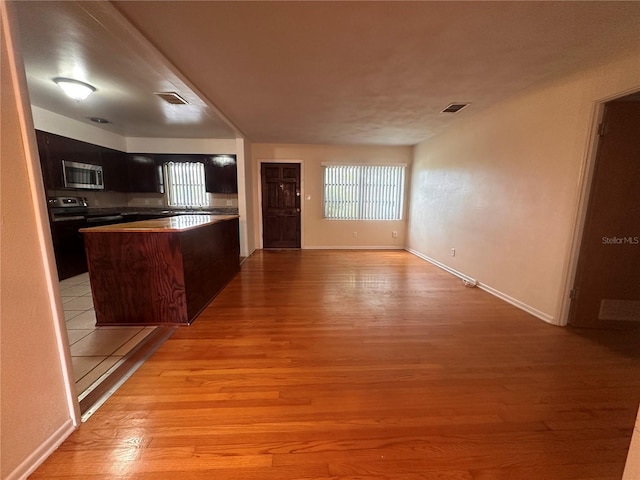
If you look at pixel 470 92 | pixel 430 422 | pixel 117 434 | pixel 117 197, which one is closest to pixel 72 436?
pixel 117 434

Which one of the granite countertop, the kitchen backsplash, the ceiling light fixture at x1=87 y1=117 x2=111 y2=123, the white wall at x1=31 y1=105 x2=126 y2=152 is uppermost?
the ceiling light fixture at x1=87 y1=117 x2=111 y2=123

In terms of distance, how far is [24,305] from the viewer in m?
1.07

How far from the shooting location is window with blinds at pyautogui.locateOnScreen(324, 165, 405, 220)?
5934mm

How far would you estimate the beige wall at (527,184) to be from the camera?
2242mm

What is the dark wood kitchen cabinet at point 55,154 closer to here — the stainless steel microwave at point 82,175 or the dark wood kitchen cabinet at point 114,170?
the stainless steel microwave at point 82,175

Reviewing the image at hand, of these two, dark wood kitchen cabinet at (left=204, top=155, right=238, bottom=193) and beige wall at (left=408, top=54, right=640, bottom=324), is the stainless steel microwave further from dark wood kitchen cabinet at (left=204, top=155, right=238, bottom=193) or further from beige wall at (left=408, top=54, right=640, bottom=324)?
beige wall at (left=408, top=54, right=640, bottom=324)

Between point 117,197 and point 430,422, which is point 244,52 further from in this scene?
point 117,197

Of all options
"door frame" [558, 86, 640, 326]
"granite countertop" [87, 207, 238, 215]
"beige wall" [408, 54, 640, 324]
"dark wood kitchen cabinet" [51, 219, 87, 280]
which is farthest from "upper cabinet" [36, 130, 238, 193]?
"door frame" [558, 86, 640, 326]

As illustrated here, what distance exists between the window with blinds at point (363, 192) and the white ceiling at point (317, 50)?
8.20ft

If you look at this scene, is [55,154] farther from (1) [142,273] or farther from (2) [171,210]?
(1) [142,273]

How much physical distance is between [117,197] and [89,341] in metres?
4.43

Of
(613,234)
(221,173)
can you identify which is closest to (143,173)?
(221,173)

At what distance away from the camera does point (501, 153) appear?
3082 millimetres

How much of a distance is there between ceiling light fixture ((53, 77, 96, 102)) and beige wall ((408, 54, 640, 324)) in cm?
501
